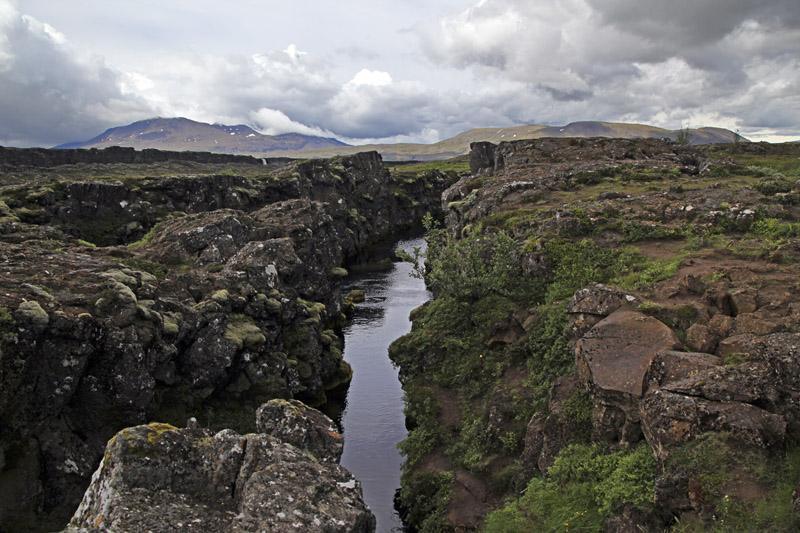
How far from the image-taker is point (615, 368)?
23500 mm

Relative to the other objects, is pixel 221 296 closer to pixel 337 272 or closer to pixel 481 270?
pixel 481 270

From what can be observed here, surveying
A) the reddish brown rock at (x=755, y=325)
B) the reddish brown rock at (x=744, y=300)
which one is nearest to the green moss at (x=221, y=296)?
the reddish brown rock at (x=744, y=300)

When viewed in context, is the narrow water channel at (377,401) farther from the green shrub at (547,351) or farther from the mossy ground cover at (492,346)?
the green shrub at (547,351)

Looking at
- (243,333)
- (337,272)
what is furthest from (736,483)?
(337,272)

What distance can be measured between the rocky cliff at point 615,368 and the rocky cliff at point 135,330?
35.1 ft

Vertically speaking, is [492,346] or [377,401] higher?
[492,346]

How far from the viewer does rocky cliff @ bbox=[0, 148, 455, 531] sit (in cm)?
2811

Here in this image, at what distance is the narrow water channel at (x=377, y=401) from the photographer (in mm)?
35500

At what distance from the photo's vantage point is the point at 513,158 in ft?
313

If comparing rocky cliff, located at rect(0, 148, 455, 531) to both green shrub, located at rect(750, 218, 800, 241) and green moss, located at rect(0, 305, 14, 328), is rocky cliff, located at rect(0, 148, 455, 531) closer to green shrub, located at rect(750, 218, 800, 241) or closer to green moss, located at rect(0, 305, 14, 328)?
green moss, located at rect(0, 305, 14, 328)

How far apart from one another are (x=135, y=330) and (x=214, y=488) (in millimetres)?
17963

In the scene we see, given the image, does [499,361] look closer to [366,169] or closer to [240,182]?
[240,182]

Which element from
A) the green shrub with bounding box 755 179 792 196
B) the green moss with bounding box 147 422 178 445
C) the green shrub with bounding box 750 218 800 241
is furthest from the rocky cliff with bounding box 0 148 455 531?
the green shrub with bounding box 755 179 792 196

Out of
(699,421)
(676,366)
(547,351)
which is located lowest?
(547,351)
